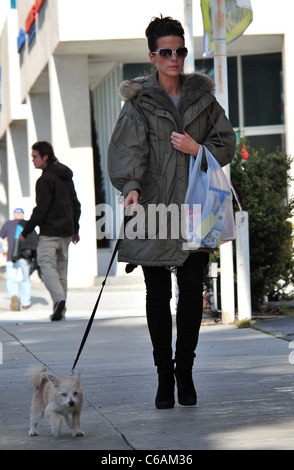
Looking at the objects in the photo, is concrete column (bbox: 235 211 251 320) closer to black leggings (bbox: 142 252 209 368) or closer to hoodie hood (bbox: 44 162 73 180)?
hoodie hood (bbox: 44 162 73 180)

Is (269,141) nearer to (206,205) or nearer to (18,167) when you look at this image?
(18,167)

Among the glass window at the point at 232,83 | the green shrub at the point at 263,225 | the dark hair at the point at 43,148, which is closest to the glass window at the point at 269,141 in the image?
the glass window at the point at 232,83

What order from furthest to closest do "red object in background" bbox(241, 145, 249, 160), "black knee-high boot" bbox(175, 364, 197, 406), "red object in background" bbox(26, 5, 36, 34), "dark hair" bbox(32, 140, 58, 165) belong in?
1. "red object in background" bbox(26, 5, 36, 34)
2. "dark hair" bbox(32, 140, 58, 165)
3. "red object in background" bbox(241, 145, 249, 160)
4. "black knee-high boot" bbox(175, 364, 197, 406)

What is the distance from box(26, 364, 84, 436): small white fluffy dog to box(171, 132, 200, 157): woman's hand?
1.40 metres

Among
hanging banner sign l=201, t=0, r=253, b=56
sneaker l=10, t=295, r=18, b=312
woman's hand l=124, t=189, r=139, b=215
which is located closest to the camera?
woman's hand l=124, t=189, r=139, b=215

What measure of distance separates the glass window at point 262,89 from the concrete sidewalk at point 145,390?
11588 mm

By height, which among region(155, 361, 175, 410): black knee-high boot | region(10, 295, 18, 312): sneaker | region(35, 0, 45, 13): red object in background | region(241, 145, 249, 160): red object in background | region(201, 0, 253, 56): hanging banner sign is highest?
region(35, 0, 45, 13): red object in background

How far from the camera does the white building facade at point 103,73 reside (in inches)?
782

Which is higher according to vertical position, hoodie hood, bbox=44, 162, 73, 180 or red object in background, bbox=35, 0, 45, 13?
red object in background, bbox=35, 0, 45, 13

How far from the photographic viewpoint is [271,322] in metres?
10.4

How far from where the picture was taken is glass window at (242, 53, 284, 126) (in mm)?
22062

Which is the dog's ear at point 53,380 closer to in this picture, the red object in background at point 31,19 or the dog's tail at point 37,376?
the dog's tail at point 37,376

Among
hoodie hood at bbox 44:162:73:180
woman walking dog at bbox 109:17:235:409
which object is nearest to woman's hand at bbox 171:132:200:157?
woman walking dog at bbox 109:17:235:409

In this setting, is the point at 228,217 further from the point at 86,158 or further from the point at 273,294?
the point at 86,158
